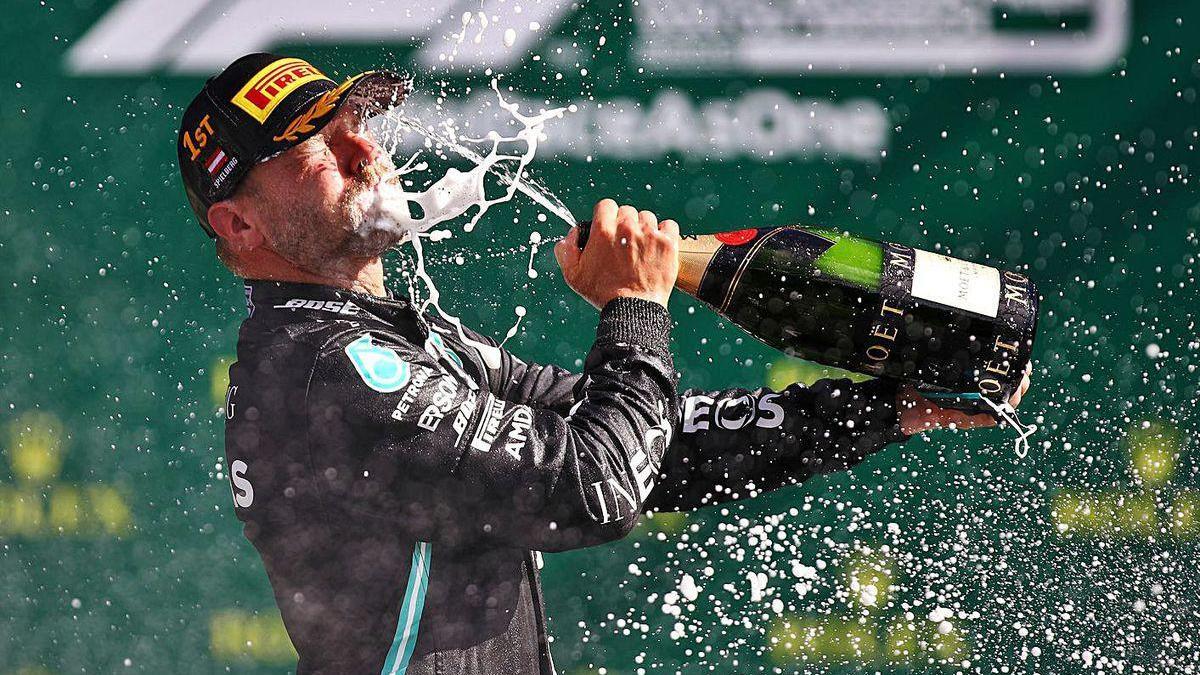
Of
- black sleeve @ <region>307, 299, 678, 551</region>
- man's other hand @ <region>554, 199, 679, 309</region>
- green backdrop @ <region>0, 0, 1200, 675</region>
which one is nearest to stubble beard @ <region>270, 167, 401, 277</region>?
black sleeve @ <region>307, 299, 678, 551</region>

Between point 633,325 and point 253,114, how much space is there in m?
0.76

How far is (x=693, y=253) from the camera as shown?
95.3 inches

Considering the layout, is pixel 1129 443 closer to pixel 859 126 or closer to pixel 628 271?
pixel 859 126

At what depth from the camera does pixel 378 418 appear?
190 centimetres

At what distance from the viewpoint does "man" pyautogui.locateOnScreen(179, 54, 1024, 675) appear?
6.31 ft

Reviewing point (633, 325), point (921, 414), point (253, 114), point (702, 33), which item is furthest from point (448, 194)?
point (921, 414)

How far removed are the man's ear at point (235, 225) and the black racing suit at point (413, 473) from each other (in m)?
0.09

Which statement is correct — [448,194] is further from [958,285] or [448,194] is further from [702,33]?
[958,285]

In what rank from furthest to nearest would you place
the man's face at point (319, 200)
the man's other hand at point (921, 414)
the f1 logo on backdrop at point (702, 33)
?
the f1 logo on backdrop at point (702, 33), the man's other hand at point (921, 414), the man's face at point (319, 200)

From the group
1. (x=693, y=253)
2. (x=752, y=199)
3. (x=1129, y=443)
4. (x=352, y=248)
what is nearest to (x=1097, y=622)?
(x=1129, y=443)

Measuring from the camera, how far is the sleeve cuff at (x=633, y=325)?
2.06 meters

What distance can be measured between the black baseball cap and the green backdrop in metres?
1.26

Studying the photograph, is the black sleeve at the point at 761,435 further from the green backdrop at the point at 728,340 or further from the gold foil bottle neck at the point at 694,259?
the green backdrop at the point at 728,340

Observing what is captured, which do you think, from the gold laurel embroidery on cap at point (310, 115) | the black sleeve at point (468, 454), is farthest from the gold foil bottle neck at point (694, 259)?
the gold laurel embroidery on cap at point (310, 115)
